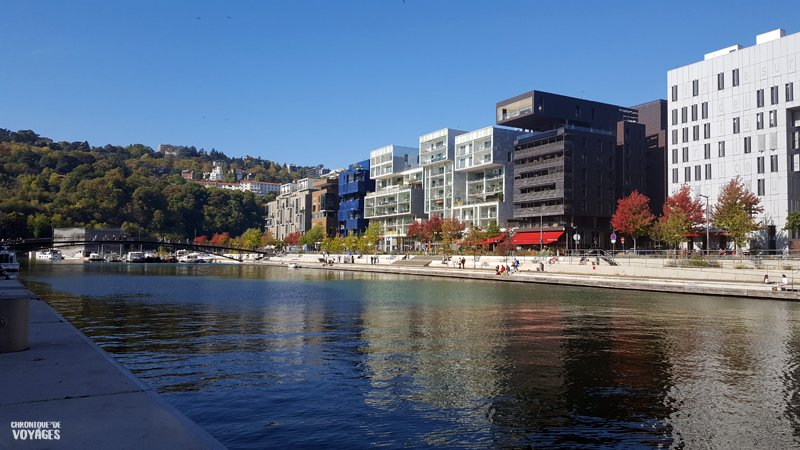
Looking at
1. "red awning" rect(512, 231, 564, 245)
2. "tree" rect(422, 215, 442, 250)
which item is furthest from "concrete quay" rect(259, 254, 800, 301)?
"tree" rect(422, 215, 442, 250)

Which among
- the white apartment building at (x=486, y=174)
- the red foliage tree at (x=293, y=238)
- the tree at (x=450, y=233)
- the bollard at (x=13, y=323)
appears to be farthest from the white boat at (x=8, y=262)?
the red foliage tree at (x=293, y=238)

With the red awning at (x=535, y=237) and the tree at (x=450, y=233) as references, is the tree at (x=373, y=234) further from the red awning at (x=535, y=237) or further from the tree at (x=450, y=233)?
the red awning at (x=535, y=237)

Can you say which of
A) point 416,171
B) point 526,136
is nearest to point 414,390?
point 526,136

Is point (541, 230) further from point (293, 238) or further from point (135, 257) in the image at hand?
point (135, 257)

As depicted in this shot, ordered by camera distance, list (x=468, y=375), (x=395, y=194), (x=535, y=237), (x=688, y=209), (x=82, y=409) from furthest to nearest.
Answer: (x=395, y=194)
(x=535, y=237)
(x=688, y=209)
(x=468, y=375)
(x=82, y=409)

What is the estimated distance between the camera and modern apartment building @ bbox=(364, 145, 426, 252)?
145 m

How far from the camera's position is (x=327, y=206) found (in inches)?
7185

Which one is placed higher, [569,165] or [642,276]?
[569,165]

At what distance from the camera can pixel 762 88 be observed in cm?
8144

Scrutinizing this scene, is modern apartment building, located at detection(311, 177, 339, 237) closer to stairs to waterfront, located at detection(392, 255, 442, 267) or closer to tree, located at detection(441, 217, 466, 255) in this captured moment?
tree, located at detection(441, 217, 466, 255)

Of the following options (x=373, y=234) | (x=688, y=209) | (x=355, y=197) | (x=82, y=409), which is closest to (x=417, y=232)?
(x=373, y=234)

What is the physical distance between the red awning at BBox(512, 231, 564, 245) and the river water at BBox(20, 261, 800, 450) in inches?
2651

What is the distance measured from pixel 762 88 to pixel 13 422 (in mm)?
95954

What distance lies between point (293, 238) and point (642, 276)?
144 m
